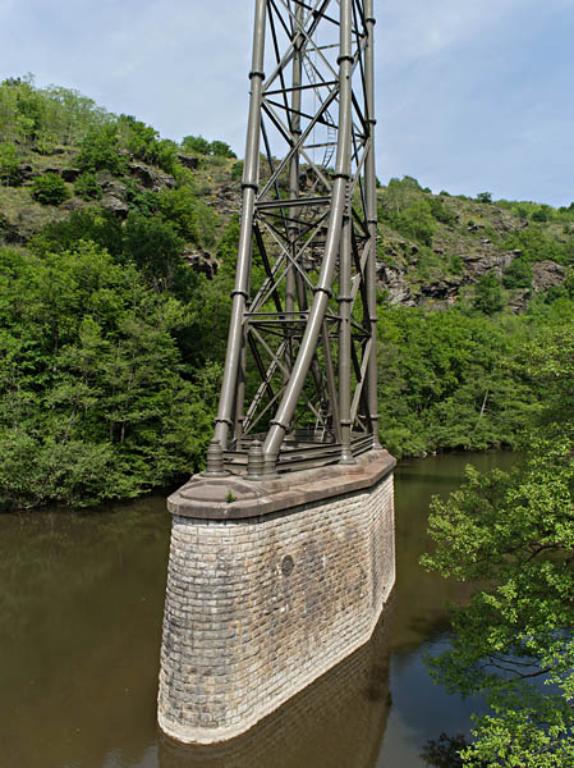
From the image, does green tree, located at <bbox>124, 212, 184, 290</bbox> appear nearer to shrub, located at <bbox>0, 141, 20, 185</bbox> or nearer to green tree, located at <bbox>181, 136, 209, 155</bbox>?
shrub, located at <bbox>0, 141, 20, 185</bbox>

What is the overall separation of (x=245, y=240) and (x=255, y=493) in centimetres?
462

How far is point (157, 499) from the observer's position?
1820cm

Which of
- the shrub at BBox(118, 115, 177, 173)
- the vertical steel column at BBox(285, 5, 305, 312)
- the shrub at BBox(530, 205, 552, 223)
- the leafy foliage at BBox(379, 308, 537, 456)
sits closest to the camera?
the vertical steel column at BBox(285, 5, 305, 312)

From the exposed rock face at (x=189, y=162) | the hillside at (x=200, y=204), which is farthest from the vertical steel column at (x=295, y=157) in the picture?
the exposed rock face at (x=189, y=162)

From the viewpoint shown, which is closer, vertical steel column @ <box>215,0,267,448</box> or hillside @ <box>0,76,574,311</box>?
vertical steel column @ <box>215,0,267,448</box>

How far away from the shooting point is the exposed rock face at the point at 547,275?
6888cm

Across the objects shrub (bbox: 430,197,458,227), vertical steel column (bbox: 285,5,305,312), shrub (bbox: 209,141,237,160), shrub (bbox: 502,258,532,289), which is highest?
shrub (bbox: 209,141,237,160)

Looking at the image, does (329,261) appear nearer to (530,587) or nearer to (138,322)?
(530,587)

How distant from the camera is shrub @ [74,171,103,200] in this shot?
37219 mm

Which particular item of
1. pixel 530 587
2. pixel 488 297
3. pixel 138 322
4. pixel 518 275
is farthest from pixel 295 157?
pixel 518 275

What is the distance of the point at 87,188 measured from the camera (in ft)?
122

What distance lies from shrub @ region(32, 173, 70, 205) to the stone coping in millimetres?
35595

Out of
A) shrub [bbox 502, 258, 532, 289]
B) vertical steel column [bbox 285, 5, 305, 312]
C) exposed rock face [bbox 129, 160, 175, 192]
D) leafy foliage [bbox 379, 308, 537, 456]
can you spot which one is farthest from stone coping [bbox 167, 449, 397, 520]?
shrub [bbox 502, 258, 532, 289]

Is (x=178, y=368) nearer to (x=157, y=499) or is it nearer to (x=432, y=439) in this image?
(x=157, y=499)
